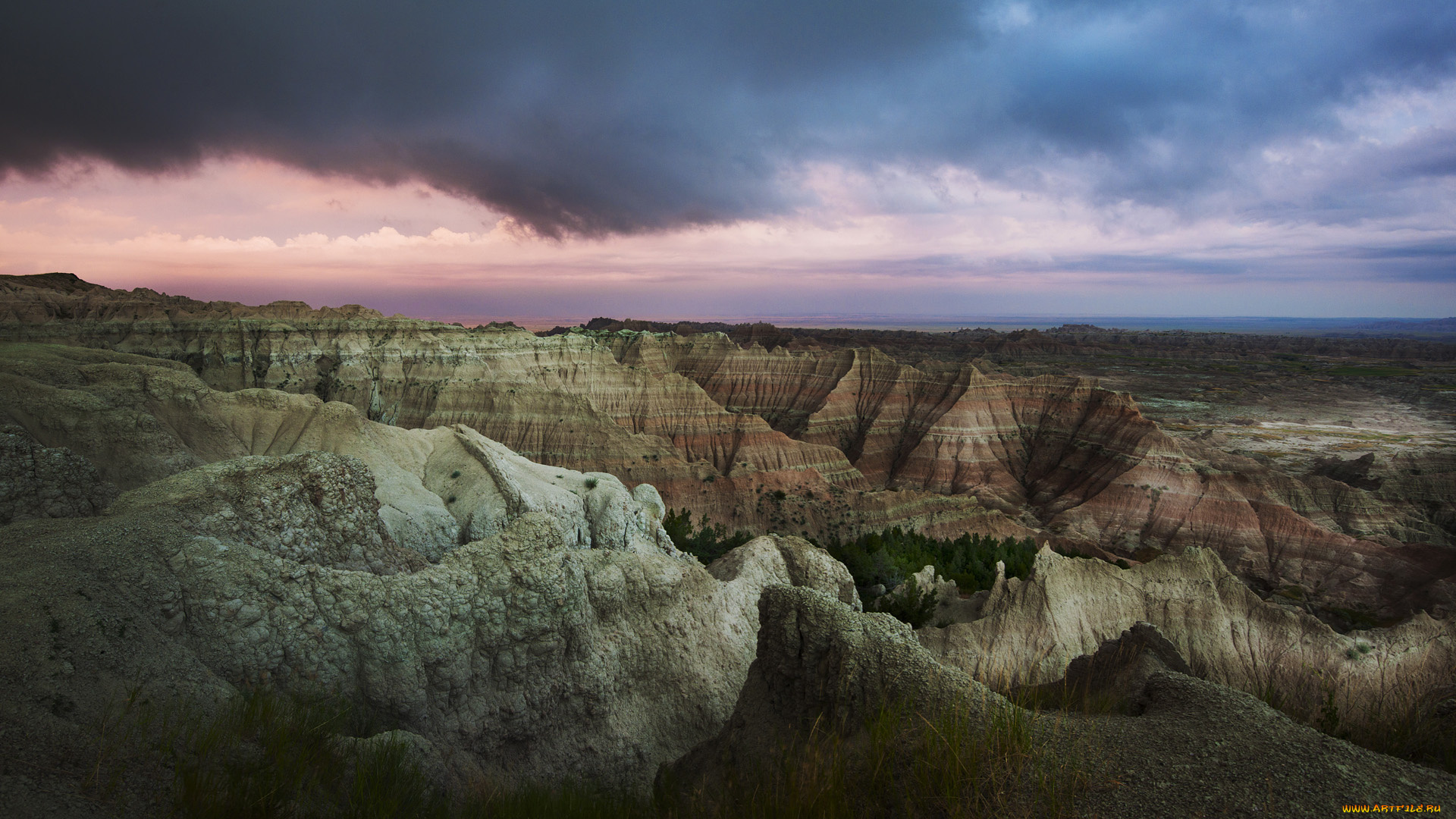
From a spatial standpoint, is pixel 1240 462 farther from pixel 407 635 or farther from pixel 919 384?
pixel 407 635

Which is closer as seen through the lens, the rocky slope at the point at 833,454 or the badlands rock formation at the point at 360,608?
the badlands rock formation at the point at 360,608

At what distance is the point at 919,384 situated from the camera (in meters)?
84.9

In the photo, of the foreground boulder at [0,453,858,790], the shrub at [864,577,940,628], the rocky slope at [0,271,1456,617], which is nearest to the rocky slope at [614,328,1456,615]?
the rocky slope at [0,271,1456,617]

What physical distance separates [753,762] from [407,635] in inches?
231

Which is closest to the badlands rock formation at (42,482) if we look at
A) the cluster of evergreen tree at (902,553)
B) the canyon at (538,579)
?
the canyon at (538,579)

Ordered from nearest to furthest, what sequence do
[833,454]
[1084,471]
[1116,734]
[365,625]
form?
[1116,734]
[365,625]
[833,454]
[1084,471]

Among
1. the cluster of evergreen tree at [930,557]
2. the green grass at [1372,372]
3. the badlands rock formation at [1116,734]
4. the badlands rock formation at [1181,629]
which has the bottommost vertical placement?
the cluster of evergreen tree at [930,557]

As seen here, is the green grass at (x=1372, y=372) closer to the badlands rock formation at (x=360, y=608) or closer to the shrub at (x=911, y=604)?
the shrub at (x=911, y=604)

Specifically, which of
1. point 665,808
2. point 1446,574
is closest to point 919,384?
point 1446,574

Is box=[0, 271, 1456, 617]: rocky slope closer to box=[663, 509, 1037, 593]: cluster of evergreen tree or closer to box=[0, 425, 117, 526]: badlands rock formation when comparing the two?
box=[663, 509, 1037, 593]: cluster of evergreen tree

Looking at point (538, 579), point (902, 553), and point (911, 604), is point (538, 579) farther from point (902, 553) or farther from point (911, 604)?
point (902, 553)

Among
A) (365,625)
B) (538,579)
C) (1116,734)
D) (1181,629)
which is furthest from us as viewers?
(1181,629)

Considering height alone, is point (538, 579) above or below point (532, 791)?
above

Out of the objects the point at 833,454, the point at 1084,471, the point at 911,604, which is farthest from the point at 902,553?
the point at 1084,471
